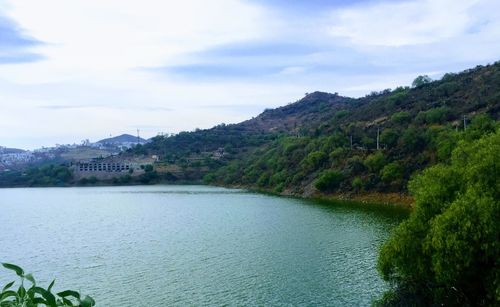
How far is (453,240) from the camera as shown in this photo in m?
21.3

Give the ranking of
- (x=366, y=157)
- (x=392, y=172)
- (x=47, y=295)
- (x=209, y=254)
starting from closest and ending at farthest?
(x=47, y=295) → (x=209, y=254) → (x=392, y=172) → (x=366, y=157)

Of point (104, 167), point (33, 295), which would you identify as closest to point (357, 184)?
point (33, 295)

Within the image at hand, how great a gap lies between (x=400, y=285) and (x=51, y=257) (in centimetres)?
3355

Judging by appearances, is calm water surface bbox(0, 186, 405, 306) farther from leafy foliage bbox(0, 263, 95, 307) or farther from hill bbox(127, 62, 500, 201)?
leafy foliage bbox(0, 263, 95, 307)

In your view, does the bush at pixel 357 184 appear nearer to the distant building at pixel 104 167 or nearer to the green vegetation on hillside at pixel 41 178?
the green vegetation on hillside at pixel 41 178

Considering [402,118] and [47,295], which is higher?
[402,118]

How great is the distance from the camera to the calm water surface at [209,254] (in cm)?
3186

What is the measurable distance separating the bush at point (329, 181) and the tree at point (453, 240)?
68.4 meters

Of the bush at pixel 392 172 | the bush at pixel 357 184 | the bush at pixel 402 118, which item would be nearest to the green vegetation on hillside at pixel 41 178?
the bush at pixel 357 184

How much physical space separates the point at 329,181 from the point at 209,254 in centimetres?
5661

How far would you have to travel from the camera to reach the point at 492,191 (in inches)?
872

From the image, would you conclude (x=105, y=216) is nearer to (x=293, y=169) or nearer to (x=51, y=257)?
(x=51, y=257)

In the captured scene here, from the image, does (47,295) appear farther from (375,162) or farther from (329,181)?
(329,181)

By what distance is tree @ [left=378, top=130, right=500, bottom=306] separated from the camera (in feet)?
69.3
